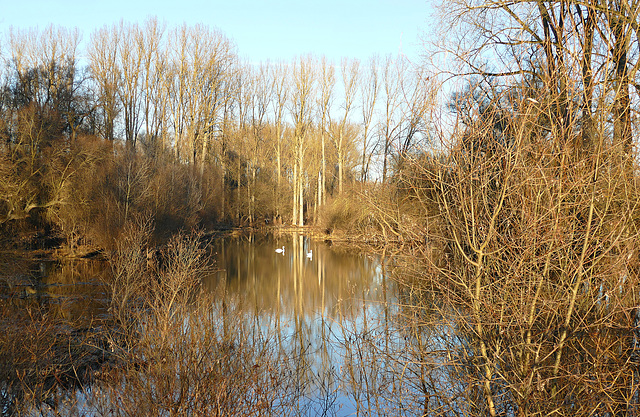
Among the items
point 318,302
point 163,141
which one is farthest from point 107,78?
point 318,302

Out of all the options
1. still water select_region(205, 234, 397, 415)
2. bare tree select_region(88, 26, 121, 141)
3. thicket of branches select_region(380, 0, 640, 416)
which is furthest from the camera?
bare tree select_region(88, 26, 121, 141)

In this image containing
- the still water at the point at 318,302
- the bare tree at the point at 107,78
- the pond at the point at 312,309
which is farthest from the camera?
the bare tree at the point at 107,78

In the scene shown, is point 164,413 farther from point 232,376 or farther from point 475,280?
point 475,280

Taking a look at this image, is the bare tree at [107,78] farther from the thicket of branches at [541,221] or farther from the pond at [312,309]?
the thicket of branches at [541,221]

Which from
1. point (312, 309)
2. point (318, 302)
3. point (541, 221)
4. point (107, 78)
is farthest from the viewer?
point (107, 78)

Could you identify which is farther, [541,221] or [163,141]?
[163,141]

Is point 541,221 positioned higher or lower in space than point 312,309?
higher

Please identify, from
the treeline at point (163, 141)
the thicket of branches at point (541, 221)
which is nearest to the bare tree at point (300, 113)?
the treeline at point (163, 141)

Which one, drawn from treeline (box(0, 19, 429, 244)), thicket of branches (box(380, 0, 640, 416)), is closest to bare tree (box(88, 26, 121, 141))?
treeline (box(0, 19, 429, 244))

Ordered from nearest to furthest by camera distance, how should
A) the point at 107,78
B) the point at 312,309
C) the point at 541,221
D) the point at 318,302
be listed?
the point at 541,221 < the point at 312,309 < the point at 318,302 < the point at 107,78

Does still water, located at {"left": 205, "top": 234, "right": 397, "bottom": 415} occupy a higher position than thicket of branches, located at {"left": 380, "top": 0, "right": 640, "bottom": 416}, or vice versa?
thicket of branches, located at {"left": 380, "top": 0, "right": 640, "bottom": 416}

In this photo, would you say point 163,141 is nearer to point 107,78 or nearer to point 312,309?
point 107,78

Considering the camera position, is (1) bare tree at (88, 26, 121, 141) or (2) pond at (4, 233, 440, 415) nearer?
(2) pond at (4, 233, 440, 415)

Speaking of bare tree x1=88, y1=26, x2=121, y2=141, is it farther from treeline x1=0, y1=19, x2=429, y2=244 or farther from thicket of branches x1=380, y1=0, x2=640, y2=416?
thicket of branches x1=380, y1=0, x2=640, y2=416
